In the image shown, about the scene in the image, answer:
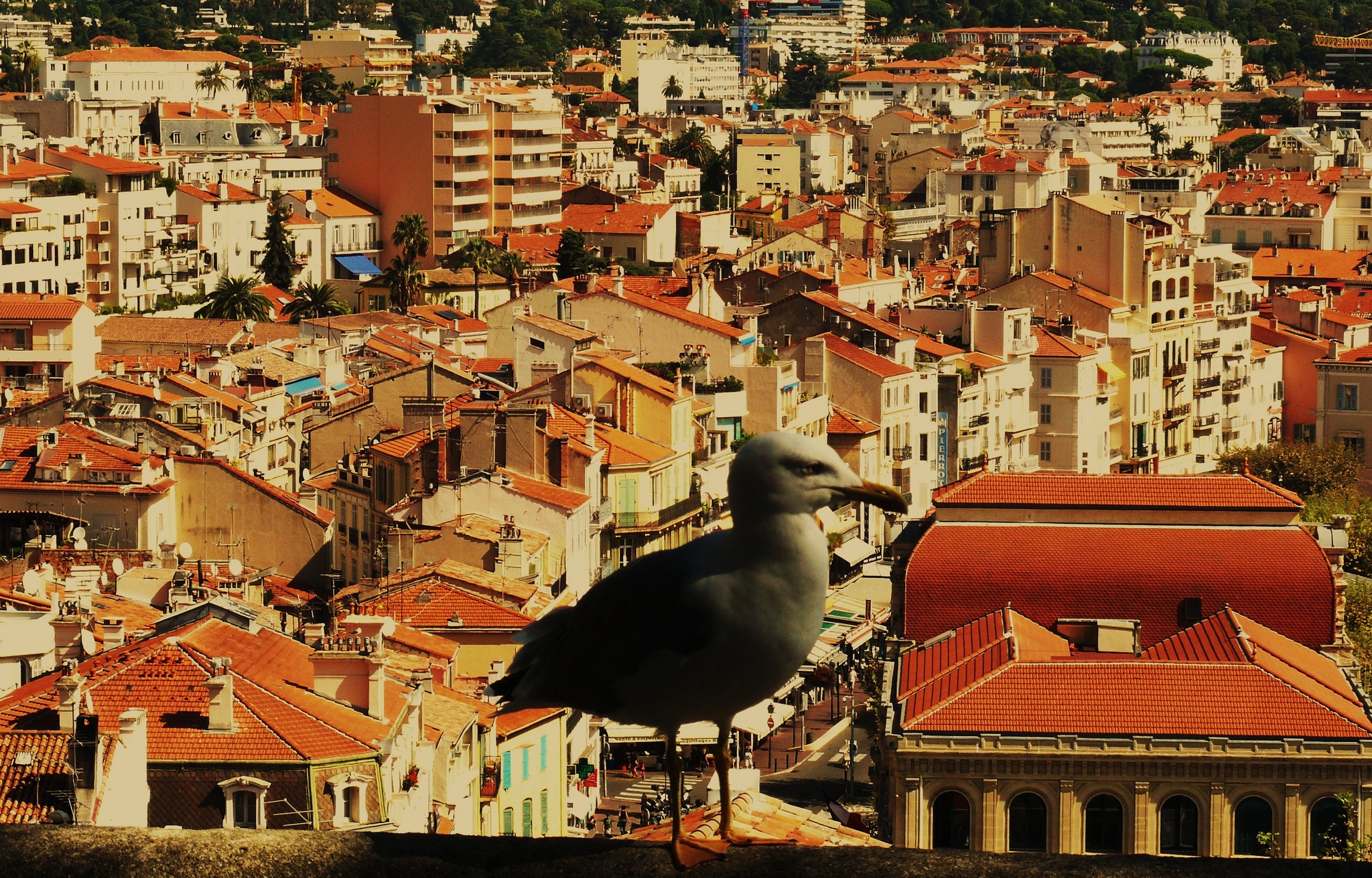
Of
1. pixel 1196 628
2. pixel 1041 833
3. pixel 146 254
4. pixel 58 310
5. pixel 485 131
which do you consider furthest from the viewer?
pixel 485 131

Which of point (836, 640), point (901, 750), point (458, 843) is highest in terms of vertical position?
point (458, 843)

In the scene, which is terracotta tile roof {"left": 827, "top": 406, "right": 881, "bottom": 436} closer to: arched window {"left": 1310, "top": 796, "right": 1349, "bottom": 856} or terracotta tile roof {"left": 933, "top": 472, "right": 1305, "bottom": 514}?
terracotta tile roof {"left": 933, "top": 472, "right": 1305, "bottom": 514}

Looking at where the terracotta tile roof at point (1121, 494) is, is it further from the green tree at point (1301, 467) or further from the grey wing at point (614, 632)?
the grey wing at point (614, 632)

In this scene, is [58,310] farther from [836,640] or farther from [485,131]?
[485,131]

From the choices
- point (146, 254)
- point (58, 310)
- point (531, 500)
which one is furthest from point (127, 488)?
point (146, 254)

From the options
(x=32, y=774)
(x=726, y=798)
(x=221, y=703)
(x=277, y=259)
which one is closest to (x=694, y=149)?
(x=277, y=259)
